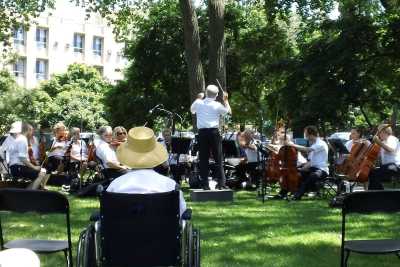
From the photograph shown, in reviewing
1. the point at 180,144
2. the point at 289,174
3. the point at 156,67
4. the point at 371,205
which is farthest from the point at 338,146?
the point at 156,67

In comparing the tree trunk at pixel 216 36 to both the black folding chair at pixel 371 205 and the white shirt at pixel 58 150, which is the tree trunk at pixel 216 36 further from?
the black folding chair at pixel 371 205

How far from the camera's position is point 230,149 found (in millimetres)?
14984

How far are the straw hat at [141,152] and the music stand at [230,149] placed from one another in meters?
8.63

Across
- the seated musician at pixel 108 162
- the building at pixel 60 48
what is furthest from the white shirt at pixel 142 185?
the building at pixel 60 48

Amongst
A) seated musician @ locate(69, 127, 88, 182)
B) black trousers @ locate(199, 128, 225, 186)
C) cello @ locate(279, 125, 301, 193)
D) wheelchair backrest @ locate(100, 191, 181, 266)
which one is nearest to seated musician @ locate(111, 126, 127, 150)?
seated musician @ locate(69, 127, 88, 182)

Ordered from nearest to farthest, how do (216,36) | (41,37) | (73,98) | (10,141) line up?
(10,141)
(216,36)
(73,98)
(41,37)

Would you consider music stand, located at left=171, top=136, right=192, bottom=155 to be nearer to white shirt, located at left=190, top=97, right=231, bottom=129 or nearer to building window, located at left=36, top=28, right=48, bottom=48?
white shirt, located at left=190, top=97, right=231, bottom=129

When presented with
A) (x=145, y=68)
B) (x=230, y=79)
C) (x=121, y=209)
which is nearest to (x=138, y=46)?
(x=145, y=68)

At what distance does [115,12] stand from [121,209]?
23.0 m

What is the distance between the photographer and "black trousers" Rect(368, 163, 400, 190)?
1195 cm

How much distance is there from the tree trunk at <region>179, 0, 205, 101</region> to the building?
47835 millimetres

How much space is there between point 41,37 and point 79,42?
4959 millimetres

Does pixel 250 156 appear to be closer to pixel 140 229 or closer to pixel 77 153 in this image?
pixel 77 153

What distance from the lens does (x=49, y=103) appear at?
5109 cm
